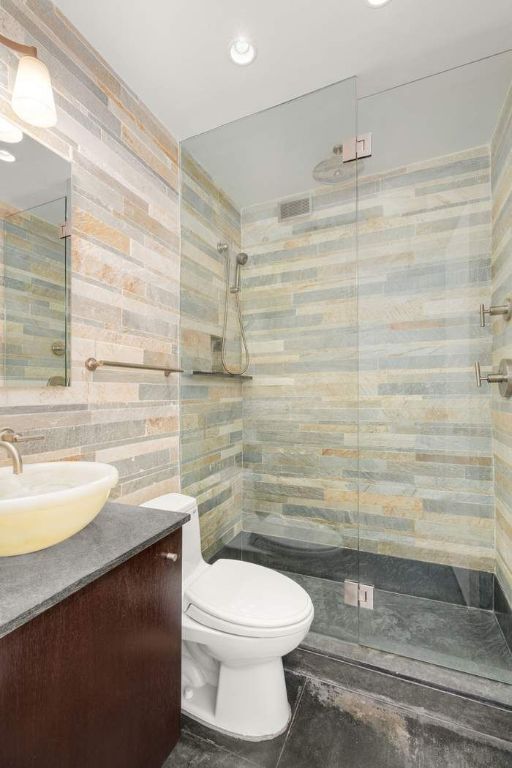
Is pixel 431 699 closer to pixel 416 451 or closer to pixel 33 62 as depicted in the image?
pixel 416 451

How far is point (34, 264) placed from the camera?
1221 mm

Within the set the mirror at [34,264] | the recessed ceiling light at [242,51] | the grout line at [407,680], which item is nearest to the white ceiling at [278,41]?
the recessed ceiling light at [242,51]

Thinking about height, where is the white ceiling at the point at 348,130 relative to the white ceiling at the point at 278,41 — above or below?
below

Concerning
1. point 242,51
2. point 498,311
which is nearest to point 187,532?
point 498,311

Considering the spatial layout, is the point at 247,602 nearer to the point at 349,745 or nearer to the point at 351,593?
the point at 349,745

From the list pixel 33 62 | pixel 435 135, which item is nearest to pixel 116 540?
pixel 33 62

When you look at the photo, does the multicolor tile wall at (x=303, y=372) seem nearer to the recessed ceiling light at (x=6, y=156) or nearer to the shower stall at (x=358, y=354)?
the shower stall at (x=358, y=354)

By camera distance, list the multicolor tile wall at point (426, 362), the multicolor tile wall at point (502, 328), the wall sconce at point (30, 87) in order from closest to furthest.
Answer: the wall sconce at point (30, 87) → the multicolor tile wall at point (502, 328) → the multicolor tile wall at point (426, 362)

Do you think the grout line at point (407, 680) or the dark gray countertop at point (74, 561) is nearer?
the dark gray countertop at point (74, 561)

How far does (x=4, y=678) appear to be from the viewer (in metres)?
0.63

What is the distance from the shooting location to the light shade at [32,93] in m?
1.08

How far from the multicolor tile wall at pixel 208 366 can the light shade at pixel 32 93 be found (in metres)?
0.92

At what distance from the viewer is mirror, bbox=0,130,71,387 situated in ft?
3.73

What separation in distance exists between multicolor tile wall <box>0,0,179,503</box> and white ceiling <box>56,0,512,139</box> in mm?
151
